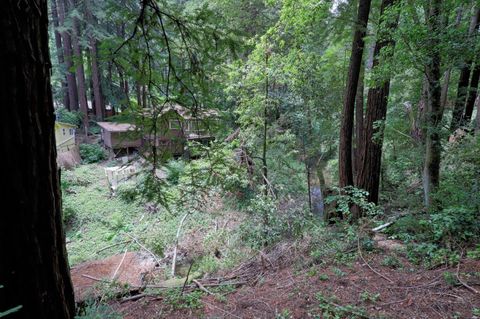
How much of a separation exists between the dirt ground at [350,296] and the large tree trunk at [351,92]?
2.38 meters

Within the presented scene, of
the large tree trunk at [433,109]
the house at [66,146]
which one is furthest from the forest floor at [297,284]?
the house at [66,146]

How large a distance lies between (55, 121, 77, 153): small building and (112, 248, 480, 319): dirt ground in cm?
1275

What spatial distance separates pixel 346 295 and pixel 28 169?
9.74 feet

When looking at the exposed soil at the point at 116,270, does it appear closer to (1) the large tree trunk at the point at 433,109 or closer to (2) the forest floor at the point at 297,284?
(2) the forest floor at the point at 297,284

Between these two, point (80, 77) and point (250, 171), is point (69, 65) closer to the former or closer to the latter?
point (80, 77)

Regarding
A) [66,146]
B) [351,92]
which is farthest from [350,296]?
[66,146]

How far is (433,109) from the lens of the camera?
4324 mm

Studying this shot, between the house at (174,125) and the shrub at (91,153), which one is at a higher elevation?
the house at (174,125)

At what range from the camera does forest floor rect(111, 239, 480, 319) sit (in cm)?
246

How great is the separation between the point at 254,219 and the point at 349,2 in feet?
18.3

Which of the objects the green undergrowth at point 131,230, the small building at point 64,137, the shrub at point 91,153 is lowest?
the green undergrowth at point 131,230

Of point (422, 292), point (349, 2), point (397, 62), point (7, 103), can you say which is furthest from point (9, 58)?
point (349, 2)

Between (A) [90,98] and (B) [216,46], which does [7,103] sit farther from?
(A) [90,98]

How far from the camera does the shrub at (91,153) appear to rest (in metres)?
15.1
